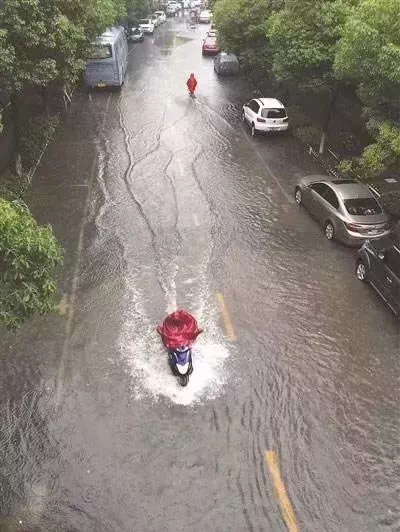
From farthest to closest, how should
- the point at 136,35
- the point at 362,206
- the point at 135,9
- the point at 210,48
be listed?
the point at 136,35 → the point at 135,9 → the point at 210,48 → the point at 362,206

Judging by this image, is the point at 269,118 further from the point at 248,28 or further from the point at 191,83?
the point at 191,83

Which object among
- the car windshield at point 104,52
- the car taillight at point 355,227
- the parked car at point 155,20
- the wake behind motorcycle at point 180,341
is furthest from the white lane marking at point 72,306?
the parked car at point 155,20

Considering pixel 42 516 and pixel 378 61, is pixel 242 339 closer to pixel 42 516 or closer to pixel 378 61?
pixel 42 516

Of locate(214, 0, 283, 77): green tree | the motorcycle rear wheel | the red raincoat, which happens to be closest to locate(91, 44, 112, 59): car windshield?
the red raincoat

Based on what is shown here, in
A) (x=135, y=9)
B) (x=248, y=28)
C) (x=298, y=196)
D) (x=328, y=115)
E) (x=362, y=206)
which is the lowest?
(x=135, y=9)

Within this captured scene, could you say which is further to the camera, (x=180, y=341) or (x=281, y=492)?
(x=180, y=341)

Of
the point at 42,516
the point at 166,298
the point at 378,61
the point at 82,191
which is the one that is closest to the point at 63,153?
the point at 82,191

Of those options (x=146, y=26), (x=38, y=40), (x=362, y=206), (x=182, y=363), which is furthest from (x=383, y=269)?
(x=146, y=26)
